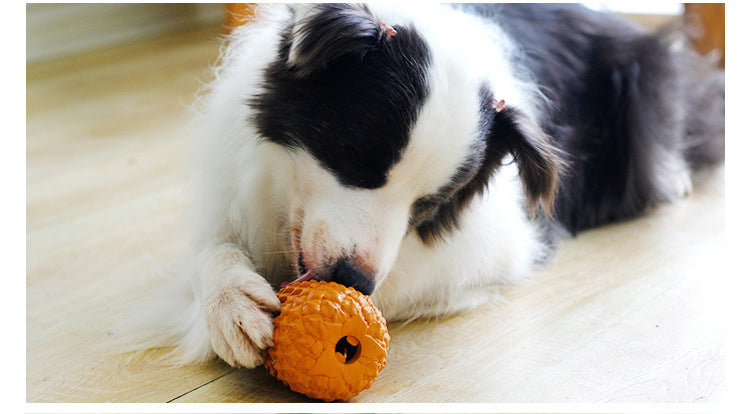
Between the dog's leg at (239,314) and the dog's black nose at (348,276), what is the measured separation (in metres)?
0.14

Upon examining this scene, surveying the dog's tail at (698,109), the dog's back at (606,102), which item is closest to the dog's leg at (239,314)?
the dog's back at (606,102)

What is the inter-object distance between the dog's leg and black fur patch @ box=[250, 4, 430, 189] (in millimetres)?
300

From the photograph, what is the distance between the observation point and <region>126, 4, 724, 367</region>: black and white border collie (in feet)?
5.37

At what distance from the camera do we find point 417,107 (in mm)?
1630

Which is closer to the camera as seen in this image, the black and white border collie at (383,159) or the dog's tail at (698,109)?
the black and white border collie at (383,159)

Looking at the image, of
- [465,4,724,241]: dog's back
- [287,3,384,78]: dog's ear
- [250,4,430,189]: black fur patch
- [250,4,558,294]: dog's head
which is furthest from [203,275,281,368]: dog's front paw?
[465,4,724,241]: dog's back

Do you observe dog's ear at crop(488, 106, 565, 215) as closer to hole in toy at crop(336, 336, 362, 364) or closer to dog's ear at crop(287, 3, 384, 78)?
dog's ear at crop(287, 3, 384, 78)

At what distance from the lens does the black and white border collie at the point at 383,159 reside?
164 cm

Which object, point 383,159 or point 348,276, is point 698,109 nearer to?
point 383,159

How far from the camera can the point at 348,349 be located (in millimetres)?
1582

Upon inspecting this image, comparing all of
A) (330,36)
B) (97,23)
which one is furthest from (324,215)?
(97,23)

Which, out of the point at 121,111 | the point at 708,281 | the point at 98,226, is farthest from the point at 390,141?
the point at 121,111

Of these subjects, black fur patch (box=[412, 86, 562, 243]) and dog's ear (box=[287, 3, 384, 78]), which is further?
black fur patch (box=[412, 86, 562, 243])

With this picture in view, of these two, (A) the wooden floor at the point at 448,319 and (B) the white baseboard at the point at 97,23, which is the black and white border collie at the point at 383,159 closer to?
(A) the wooden floor at the point at 448,319
